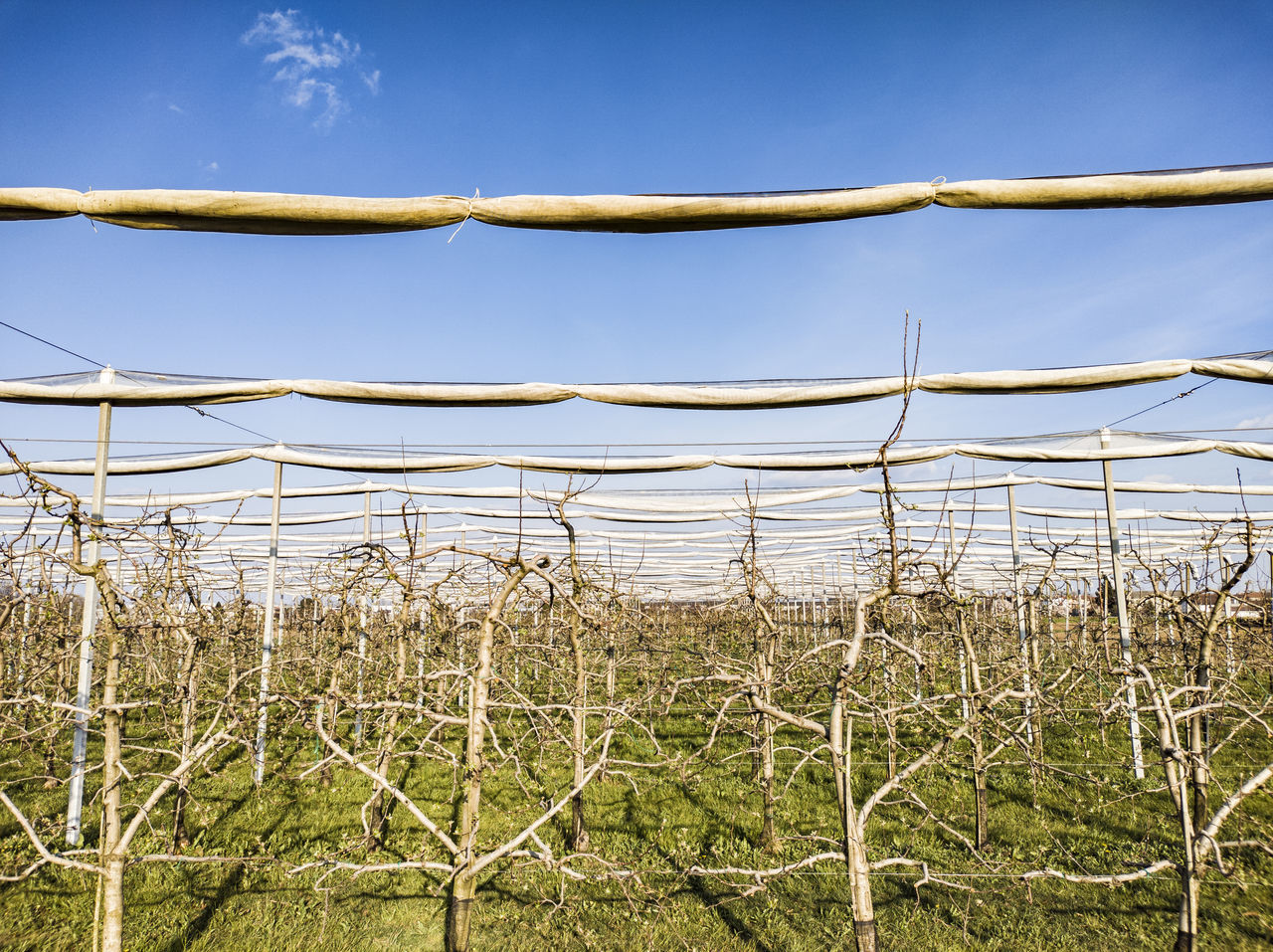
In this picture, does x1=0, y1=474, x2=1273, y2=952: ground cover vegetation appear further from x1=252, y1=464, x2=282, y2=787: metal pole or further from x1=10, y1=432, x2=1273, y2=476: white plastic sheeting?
x1=10, y1=432, x2=1273, y2=476: white plastic sheeting

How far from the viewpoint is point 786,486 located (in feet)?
29.5

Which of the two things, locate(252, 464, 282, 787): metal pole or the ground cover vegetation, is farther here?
locate(252, 464, 282, 787): metal pole

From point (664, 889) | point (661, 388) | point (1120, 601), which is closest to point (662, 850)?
point (664, 889)

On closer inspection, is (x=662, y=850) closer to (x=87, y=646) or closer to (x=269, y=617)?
(x=269, y=617)

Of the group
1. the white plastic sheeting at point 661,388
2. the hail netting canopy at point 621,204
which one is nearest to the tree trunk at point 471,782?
the hail netting canopy at point 621,204

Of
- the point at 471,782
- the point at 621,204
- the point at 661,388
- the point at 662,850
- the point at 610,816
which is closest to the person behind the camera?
the point at 621,204

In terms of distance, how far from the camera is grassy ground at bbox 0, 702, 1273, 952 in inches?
155

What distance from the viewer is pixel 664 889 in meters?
4.55

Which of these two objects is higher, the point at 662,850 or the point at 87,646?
the point at 87,646

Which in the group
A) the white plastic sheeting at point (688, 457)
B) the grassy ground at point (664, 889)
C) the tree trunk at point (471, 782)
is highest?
the white plastic sheeting at point (688, 457)

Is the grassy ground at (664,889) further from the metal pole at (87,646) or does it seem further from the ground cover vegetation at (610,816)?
the metal pole at (87,646)

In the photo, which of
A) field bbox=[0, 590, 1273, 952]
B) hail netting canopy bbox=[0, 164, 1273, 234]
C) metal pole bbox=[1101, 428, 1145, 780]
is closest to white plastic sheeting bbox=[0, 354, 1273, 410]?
field bbox=[0, 590, 1273, 952]

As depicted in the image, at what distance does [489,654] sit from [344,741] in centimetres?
727

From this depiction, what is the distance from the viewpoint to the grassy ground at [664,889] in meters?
3.95
